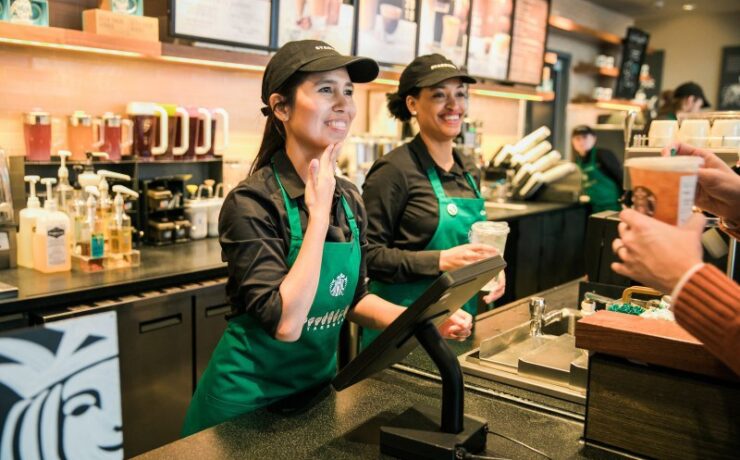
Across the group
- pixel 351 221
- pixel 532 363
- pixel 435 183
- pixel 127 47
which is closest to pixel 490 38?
pixel 127 47

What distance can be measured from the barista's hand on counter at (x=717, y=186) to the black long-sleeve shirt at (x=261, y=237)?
2.69 ft

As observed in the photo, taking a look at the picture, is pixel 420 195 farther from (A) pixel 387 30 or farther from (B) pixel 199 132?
(A) pixel 387 30

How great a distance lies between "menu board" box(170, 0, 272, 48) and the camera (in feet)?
11.0

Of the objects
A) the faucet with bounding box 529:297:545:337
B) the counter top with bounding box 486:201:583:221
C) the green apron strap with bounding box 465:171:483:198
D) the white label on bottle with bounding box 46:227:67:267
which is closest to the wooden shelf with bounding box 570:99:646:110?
the counter top with bounding box 486:201:583:221

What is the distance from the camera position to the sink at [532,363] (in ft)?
5.29

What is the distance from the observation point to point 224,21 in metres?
3.52

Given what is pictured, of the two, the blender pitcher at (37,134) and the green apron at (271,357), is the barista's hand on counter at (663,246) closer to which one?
the green apron at (271,357)

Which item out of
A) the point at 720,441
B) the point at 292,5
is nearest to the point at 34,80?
the point at 292,5

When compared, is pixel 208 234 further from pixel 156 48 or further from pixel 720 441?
pixel 720 441

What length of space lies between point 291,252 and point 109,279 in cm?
139

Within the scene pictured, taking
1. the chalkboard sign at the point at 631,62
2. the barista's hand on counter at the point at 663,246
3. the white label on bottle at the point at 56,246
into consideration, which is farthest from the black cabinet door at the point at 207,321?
the chalkboard sign at the point at 631,62

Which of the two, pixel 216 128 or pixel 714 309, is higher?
pixel 216 128

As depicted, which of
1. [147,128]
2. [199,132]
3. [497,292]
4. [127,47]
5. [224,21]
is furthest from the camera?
[199,132]

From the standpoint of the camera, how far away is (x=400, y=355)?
136 centimetres
